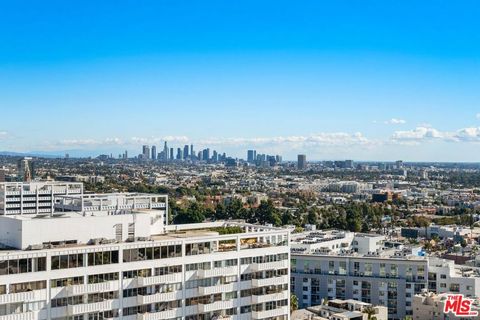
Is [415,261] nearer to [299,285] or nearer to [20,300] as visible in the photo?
[299,285]

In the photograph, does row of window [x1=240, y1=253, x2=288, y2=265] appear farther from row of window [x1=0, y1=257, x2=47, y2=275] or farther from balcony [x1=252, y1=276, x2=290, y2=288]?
row of window [x1=0, y1=257, x2=47, y2=275]

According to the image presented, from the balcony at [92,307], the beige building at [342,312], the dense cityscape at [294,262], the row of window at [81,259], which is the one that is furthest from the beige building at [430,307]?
the row of window at [81,259]

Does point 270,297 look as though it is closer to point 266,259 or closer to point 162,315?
point 266,259

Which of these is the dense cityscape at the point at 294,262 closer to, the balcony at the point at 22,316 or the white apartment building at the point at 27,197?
the white apartment building at the point at 27,197

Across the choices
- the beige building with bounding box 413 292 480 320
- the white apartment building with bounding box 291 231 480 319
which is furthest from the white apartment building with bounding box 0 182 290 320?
the white apartment building with bounding box 291 231 480 319

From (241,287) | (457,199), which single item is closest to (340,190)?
(457,199)

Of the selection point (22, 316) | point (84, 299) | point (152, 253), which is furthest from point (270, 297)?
point (22, 316)

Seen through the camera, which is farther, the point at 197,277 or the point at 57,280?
the point at 197,277
